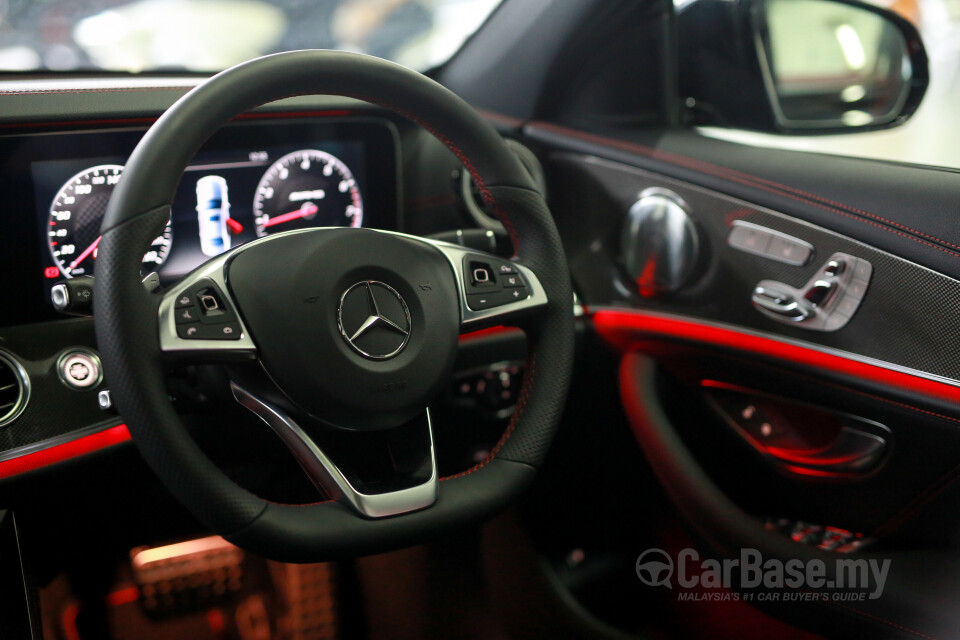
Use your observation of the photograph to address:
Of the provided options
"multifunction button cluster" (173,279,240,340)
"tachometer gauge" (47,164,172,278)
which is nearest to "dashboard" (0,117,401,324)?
"tachometer gauge" (47,164,172,278)

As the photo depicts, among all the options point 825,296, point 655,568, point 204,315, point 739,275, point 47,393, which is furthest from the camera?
point 655,568

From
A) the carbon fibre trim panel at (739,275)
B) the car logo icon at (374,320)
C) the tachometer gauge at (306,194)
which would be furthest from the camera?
the tachometer gauge at (306,194)

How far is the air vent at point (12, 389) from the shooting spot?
112 centimetres

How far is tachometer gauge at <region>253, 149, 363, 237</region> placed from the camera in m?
1.39

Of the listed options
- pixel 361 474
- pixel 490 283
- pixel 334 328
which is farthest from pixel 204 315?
pixel 490 283

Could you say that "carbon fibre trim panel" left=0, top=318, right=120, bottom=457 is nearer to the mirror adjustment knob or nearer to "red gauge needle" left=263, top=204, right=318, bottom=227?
"red gauge needle" left=263, top=204, right=318, bottom=227

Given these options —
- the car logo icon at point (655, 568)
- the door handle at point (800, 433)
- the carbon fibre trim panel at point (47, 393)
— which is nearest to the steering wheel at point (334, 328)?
the carbon fibre trim panel at point (47, 393)

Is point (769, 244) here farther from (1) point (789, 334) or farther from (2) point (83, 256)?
(2) point (83, 256)

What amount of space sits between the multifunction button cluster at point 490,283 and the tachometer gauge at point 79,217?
19.7 inches

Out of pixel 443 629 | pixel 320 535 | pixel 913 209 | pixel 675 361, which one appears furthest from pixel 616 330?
pixel 320 535

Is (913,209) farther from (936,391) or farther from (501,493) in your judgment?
(501,493)

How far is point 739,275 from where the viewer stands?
1381 mm

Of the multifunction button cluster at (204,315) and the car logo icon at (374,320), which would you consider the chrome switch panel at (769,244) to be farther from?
the multifunction button cluster at (204,315)

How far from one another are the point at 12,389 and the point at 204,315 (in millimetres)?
455
